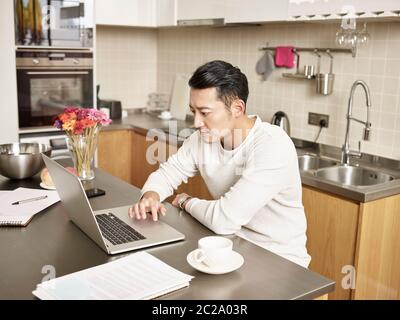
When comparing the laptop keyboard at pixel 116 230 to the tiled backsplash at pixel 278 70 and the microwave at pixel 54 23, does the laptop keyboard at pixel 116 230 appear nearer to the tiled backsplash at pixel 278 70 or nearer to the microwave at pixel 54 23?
the tiled backsplash at pixel 278 70

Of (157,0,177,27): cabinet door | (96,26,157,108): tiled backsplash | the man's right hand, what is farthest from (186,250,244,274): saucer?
(96,26,157,108): tiled backsplash

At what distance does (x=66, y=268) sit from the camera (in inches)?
49.7

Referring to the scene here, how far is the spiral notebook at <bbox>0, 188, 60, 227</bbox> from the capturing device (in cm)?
159

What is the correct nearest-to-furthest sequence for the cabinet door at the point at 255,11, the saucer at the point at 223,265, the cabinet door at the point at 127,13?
the saucer at the point at 223,265
the cabinet door at the point at 255,11
the cabinet door at the point at 127,13

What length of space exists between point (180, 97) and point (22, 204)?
95.3 inches

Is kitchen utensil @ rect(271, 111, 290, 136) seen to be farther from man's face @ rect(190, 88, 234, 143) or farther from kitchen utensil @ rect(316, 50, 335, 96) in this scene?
man's face @ rect(190, 88, 234, 143)

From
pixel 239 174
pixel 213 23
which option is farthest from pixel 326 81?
pixel 239 174

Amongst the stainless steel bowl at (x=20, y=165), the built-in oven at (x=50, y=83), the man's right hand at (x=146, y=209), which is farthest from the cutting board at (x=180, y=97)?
the man's right hand at (x=146, y=209)

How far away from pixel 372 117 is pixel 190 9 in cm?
151

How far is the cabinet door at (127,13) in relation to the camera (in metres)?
3.63

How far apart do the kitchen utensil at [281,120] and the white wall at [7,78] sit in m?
1.72

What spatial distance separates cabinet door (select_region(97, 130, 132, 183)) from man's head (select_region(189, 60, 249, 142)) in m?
2.01

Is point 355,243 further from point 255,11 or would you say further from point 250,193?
point 255,11
